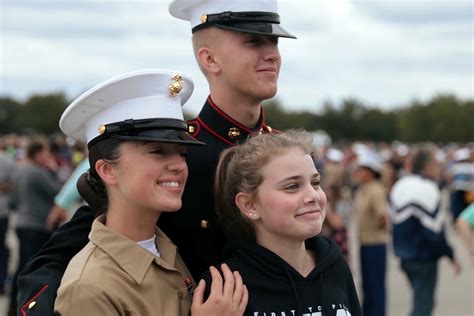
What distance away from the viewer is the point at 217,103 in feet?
10.5

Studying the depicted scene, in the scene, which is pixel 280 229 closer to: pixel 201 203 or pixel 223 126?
pixel 201 203

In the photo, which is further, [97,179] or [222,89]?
[222,89]

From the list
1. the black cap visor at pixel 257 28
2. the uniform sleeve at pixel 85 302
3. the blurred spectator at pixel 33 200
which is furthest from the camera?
the blurred spectator at pixel 33 200

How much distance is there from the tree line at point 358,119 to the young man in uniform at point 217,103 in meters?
67.6

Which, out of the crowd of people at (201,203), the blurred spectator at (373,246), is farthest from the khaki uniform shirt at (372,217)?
the crowd of people at (201,203)

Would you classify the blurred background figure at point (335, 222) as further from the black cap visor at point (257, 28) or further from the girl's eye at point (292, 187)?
the girl's eye at point (292, 187)

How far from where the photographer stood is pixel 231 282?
269cm

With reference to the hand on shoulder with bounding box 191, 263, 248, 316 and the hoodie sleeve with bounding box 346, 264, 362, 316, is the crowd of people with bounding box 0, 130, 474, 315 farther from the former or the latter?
the hand on shoulder with bounding box 191, 263, 248, 316

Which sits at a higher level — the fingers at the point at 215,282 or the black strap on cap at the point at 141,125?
the black strap on cap at the point at 141,125

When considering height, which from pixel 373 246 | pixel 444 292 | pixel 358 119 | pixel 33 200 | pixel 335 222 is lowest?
pixel 358 119

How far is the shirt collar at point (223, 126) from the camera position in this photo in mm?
3174

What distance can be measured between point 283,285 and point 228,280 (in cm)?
19

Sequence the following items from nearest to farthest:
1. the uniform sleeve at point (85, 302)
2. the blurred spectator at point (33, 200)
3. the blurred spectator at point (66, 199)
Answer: the uniform sleeve at point (85, 302), the blurred spectator at point (66, 199), the blurred spectator at point (33, 200)

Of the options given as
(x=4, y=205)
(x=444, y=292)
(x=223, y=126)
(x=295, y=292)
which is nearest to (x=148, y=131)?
(x=223, y=126)
